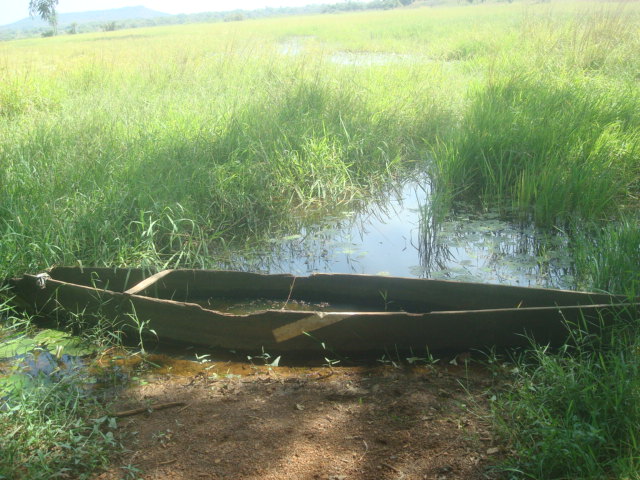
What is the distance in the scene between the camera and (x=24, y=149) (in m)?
4.93

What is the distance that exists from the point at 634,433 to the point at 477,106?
4.74m

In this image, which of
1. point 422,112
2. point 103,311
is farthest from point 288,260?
point 422,112

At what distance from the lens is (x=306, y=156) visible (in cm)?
523

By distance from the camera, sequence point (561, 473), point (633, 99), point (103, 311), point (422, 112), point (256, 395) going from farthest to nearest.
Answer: point (422, 112)
point (633, 99)
point (103, 311)
point (256, 395)
point (561, 473)

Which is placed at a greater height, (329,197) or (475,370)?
(329,197)

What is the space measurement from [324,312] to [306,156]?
Result: 2.50 metres

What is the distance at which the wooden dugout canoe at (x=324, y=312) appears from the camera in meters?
2.82

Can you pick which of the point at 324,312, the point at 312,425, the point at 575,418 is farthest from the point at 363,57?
the point at 575,418

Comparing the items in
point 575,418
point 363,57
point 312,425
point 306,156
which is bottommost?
point 312,425

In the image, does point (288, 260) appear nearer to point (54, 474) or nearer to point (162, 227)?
point (162, 227)

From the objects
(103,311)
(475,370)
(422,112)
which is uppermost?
(422,112)

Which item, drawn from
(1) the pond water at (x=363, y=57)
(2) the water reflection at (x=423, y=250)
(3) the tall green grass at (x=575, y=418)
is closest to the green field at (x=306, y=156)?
(3) the tall green grass at (x=575, y=418)

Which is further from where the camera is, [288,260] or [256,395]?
[288,260]

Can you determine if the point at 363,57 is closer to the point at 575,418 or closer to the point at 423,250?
the point at 423,250
